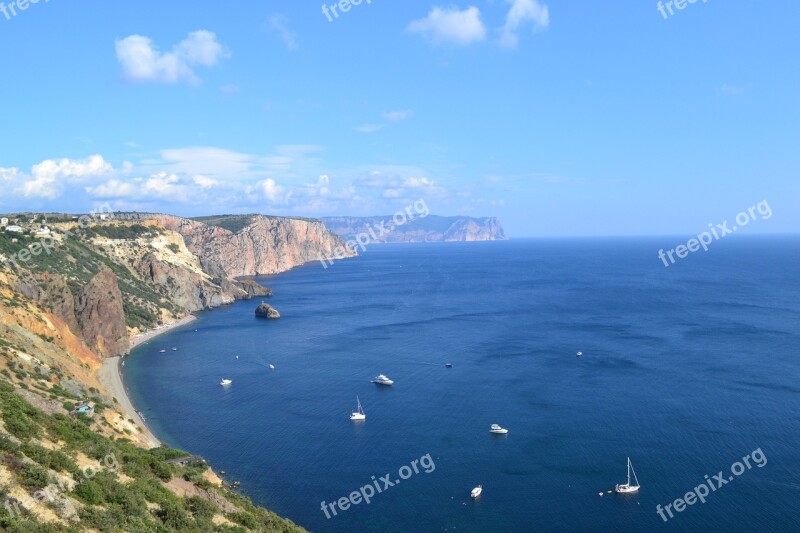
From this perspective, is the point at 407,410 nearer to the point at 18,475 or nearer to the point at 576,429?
the point at 576,429

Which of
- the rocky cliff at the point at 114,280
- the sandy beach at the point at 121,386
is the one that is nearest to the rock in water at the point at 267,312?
the rocky cliff at the point at 114,280

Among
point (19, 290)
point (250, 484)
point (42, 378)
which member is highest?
point (19, 290)

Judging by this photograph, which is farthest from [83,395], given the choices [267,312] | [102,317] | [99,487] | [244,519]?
[267,312]

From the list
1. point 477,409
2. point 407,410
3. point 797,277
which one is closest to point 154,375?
point 407,410

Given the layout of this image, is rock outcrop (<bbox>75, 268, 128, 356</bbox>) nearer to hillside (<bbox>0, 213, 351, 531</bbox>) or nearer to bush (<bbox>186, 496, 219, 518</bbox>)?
hillside (<bbox>0, 213, 351, 531</bbox>)

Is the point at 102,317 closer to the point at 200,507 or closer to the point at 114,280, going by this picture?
the point at 114,280

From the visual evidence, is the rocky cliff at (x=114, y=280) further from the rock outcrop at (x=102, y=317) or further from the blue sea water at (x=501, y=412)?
the blue sea water at (x=501, y=412)
